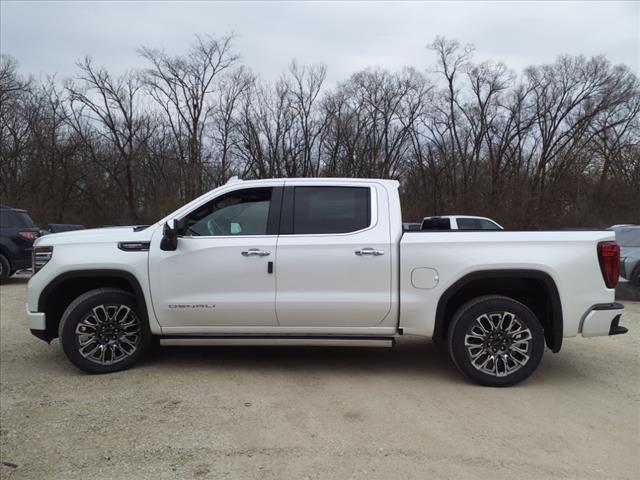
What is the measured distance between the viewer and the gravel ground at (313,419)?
10.7 feet

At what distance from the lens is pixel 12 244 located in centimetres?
1260

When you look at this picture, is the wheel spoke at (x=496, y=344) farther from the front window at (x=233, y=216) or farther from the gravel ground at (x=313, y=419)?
the front window at (x=233, y=216)

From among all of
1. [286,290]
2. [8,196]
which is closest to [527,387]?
[286,290]

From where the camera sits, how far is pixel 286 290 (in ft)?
15.8

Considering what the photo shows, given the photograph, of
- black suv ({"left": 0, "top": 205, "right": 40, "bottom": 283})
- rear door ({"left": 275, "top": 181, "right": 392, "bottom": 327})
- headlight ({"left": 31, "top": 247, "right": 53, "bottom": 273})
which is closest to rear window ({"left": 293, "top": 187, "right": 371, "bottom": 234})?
rear door ({"left": 275, "top": 181, "right": 392, "bottom": 327})

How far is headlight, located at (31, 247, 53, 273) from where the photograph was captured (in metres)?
5.07

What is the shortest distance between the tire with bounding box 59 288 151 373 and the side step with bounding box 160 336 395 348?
1.09 feet

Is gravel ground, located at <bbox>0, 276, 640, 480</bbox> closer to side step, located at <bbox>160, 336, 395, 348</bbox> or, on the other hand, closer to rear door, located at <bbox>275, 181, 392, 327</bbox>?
side step, located at <bbox>160, 336, 395, 348</bbox>

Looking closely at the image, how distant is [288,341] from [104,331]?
181 cm

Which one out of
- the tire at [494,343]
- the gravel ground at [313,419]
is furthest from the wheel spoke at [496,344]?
the gravel ground at [313,419]

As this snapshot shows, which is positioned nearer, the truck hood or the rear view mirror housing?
the rear view mirror housing

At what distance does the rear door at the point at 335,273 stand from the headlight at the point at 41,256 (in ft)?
7.50

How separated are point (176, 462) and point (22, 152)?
4241 centimetres

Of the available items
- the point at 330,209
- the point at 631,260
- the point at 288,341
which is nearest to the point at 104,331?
the point at 288,341
